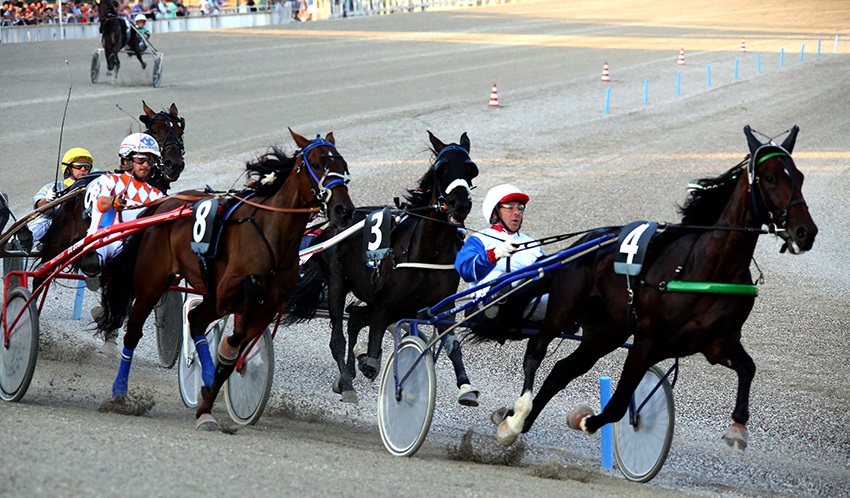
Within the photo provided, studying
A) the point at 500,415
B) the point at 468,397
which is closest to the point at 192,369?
the point at 468,397

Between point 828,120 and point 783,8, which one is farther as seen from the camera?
point 783,8

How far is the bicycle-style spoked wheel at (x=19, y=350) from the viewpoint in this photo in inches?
269

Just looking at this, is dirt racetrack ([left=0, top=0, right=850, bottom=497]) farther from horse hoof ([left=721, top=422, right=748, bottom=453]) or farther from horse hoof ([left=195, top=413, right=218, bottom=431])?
horse hoof ([left=721, top=422, right=748, bottom=453])

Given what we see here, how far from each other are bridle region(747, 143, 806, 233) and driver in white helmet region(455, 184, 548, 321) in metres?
1.46

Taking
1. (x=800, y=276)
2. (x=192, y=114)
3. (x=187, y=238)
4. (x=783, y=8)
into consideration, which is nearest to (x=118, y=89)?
(x=192, y=114)

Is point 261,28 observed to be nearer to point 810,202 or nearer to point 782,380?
point 810,202

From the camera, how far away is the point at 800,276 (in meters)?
12.0

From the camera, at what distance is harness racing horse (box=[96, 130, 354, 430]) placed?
6.18m

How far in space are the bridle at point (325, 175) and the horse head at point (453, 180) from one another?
0.73m

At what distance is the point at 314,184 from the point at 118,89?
726 inches

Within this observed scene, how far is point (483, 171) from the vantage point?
58.0ft

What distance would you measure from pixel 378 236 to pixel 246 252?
1.04 m

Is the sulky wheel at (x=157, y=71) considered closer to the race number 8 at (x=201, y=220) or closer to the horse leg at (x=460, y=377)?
the race number 8 at (x=201, y=220)

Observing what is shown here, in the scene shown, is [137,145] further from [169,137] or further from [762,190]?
[762,190]
